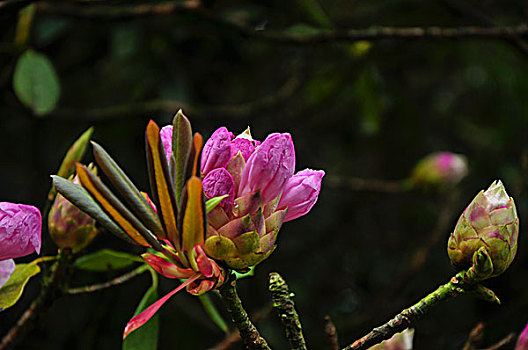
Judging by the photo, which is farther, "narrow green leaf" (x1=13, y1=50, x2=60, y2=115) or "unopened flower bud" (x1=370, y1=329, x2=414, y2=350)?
"narrow green leaf" (x1=13, y1=50, x2=60, y2=115)

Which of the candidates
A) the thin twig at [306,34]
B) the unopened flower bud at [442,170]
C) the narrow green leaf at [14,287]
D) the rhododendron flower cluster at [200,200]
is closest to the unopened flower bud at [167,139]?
the rhododendron flower cluster at [200,200]

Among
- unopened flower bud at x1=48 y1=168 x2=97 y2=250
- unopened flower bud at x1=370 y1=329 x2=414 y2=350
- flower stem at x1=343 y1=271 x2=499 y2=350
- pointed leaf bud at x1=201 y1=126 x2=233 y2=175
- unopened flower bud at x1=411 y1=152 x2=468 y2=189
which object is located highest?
pointed leaf bud at x1=201 y1=126 x2=233 y2=175

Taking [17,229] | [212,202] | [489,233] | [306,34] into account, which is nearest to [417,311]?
[489,233]

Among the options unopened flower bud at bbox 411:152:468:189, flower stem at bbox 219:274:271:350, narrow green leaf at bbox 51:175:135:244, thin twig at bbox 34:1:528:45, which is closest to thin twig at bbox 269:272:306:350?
flower stem at bbox 219:274:271:350

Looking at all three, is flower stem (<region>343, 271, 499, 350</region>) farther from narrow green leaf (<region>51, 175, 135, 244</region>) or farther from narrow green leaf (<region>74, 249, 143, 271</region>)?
narrow green leaf (<region>74, 249, 143, 271</region>)

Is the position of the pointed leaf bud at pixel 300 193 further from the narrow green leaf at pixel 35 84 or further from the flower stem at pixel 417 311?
the narrow green leaf at pixel 35 84

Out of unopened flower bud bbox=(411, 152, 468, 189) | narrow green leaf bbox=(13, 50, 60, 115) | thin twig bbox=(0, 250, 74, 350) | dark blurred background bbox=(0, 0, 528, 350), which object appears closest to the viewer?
thin twig bbox=(0, 250, 74, 350)

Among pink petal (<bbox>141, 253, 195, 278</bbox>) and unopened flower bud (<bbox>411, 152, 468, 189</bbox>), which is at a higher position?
pink petal (<bbox>141, 253, 195, 278</bbox>)
